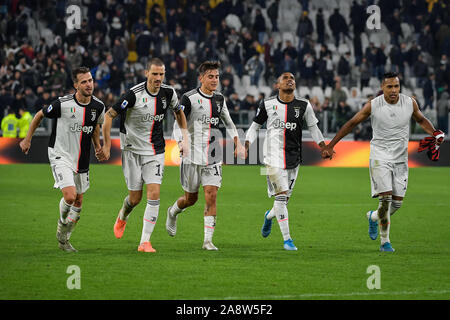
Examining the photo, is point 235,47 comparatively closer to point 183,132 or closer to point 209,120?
point 209,120

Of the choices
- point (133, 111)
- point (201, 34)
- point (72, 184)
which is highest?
point (201, 34)

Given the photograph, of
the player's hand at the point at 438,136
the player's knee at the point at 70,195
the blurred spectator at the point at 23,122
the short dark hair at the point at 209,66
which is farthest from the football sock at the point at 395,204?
the blurred spectator at the point at 23,122

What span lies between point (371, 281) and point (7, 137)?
18.2 metres

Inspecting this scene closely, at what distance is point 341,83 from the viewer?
1191 inches

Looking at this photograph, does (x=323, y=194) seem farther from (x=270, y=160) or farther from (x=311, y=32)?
(x=311, y=32)

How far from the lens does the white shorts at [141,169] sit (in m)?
10.6

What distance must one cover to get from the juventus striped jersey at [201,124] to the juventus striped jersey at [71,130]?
3.87ft

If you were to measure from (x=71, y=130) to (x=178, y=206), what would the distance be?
205 centimetres

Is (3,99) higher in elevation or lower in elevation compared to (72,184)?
higher

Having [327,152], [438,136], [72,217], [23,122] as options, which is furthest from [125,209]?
[23,122]

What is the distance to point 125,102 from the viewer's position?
10.3m

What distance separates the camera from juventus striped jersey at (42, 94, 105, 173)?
10.3 meters

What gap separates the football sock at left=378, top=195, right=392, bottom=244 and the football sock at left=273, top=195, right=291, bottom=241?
Answer: 3.87ft
